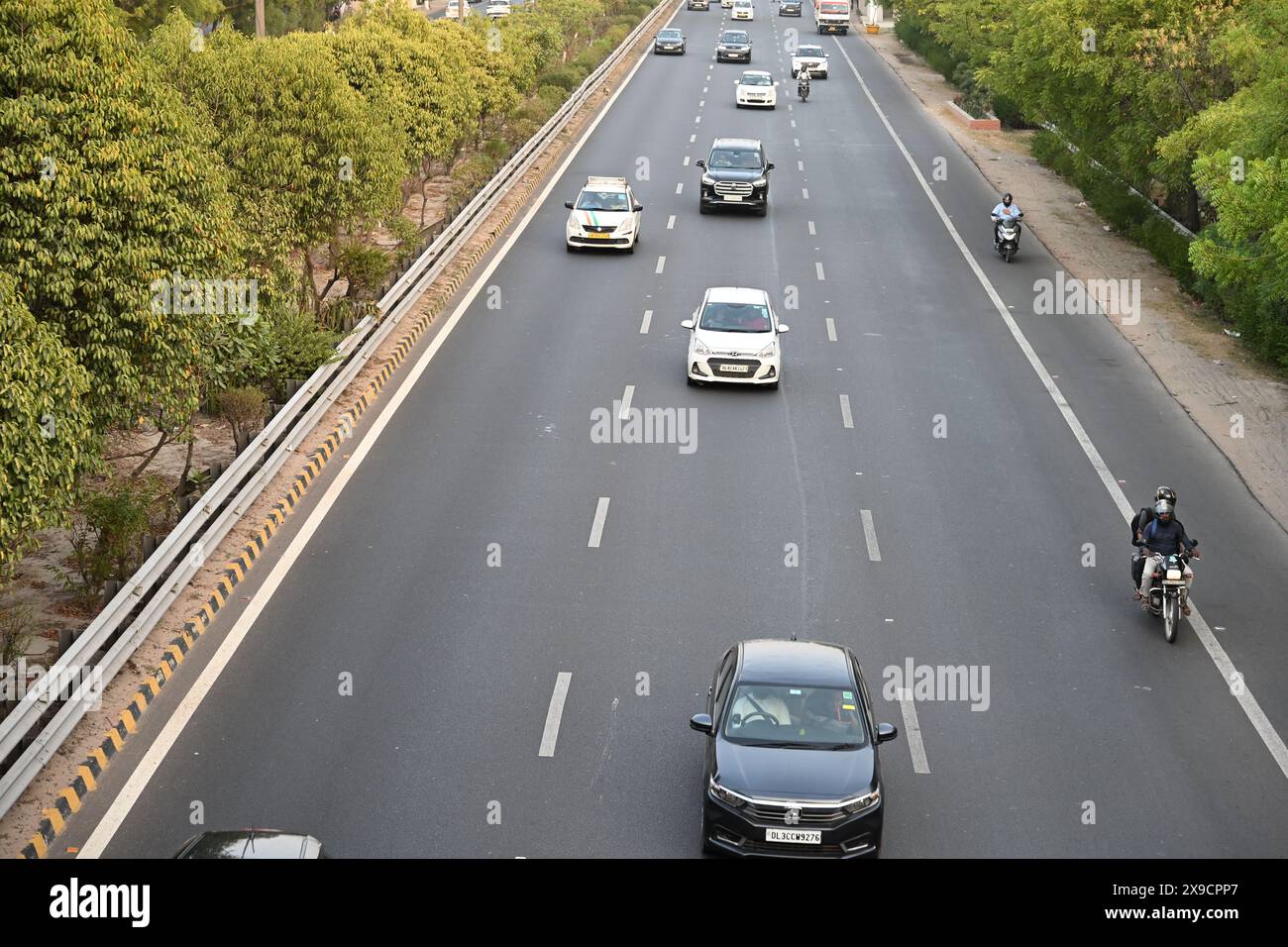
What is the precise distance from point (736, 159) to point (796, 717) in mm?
30650

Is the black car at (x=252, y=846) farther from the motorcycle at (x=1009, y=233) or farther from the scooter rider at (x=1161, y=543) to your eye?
the motorcycle at (x=1009, y=233)

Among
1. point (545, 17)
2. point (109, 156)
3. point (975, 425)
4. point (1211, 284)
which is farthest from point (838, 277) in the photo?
point (545, 17)

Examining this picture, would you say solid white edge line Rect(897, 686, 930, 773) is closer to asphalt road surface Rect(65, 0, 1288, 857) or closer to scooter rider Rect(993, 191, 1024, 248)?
asphalt road surface Rect(65, 0, 1288, 857)

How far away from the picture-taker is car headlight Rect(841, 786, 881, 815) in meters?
12.3

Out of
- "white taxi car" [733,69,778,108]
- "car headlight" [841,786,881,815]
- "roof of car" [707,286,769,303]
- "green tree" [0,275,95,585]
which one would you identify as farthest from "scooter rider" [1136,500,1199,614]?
"white taxi car" [733,69,778,108]

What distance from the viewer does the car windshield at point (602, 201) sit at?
3650 cm

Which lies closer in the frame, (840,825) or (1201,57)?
(840,825)

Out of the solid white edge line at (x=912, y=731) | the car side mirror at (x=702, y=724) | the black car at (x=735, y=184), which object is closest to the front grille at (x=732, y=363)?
the solid white edge line at (x=912, y=731)

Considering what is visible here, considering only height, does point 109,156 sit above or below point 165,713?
above

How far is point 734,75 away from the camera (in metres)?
69.7

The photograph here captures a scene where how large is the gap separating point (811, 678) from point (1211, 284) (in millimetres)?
20979

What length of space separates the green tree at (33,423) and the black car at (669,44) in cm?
6425
